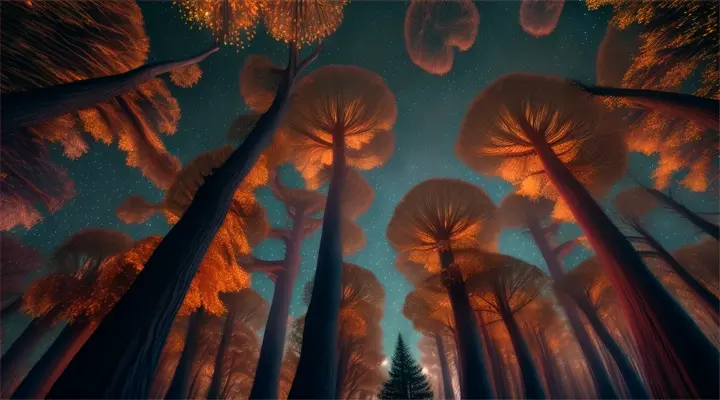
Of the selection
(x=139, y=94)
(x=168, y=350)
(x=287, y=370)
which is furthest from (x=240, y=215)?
(x=168, y=350)

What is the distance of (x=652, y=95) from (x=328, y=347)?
8779 mm

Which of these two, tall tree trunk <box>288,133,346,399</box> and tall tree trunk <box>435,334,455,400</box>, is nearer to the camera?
tall tree trunk <box>288,133,346,399</box>

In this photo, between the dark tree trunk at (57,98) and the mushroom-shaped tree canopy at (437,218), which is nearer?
the dark tree trunk at (57,98)

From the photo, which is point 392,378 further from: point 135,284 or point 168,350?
point 168,350

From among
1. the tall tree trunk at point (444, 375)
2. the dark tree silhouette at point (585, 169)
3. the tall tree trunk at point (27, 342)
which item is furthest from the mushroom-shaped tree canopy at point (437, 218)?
the tall tree trunk at point (27, 342)

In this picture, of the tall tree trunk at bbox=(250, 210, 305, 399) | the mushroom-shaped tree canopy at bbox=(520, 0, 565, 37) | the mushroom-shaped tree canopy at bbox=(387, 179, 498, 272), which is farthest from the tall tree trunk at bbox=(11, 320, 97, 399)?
the mushroom-shaped tree canopy at bbox=(520, 0, 565, 37)

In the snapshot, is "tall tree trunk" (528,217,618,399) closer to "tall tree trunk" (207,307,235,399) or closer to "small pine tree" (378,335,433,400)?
"small pine tree" (378,335,433,400)

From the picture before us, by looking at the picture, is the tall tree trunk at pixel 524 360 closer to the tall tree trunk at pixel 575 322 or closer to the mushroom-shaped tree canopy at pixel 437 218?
the mushroom-shaped tree canopy at pixel 437 218

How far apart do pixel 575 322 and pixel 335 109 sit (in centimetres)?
1745

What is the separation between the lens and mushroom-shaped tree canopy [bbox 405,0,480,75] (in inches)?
434

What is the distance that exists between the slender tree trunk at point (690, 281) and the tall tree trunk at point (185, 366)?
2154 cm

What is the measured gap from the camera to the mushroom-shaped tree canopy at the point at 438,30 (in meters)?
11.0

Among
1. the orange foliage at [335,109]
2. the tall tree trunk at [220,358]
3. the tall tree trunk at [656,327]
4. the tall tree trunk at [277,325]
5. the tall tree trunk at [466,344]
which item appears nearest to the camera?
the tall tree trunk at [656,327]

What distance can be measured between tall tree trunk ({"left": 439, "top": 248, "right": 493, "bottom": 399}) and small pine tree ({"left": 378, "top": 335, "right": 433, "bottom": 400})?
185 inches
